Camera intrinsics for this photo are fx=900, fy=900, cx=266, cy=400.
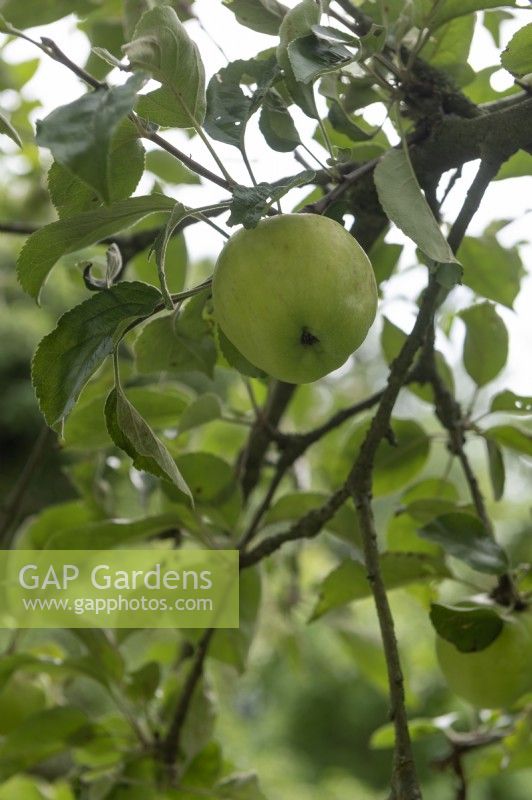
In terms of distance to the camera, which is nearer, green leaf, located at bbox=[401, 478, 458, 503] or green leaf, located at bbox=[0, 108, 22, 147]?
green leaf, located at bbox=[0, 108, 22, 147]

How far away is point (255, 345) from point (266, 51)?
21cm

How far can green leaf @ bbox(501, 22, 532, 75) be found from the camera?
423 millimetres

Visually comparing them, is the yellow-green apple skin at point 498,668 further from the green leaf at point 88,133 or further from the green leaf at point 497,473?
the green leaf at point 88,133

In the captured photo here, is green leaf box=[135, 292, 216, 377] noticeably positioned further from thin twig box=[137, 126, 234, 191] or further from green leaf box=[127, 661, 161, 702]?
green leaf box=[127, 661, 161, 702]

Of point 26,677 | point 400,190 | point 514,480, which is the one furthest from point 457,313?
point 514,480

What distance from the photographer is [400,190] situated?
406mm

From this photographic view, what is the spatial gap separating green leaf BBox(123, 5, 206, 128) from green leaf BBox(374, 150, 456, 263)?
0.29 ft

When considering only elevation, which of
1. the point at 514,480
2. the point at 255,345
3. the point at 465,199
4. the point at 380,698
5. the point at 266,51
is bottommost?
the point at 255,345

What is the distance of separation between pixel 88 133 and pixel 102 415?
1.11 feet

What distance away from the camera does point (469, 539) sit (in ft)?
1.74

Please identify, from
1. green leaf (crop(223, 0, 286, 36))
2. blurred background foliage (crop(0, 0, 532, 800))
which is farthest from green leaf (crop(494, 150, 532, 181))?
green leaf (crop(223, 0, 286, 36))

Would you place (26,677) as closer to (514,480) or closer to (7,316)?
(7,316)

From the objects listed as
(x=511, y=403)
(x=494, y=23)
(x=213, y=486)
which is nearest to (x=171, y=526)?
(x=213, y=486)

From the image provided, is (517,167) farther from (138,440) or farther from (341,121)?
(138,440)
